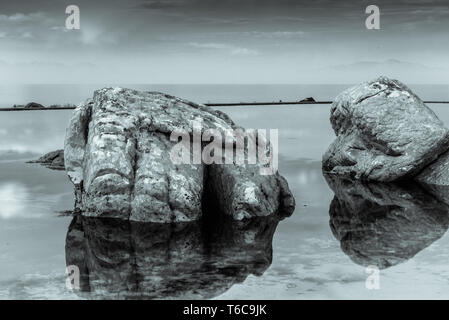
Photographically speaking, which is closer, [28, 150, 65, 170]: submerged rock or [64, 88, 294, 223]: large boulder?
[64, 88, 294, 223]: large boulder

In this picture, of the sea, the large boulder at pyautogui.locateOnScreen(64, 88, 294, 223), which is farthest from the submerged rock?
the large boulder at pyautogui.locateOnScreen(64, 88, 294, 223)

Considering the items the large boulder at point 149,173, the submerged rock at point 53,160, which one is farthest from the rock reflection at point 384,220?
the submerged rock at point 53,160

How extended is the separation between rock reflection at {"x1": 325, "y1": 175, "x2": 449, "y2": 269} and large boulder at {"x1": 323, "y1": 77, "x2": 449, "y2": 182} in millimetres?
675

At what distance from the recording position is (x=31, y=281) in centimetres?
970

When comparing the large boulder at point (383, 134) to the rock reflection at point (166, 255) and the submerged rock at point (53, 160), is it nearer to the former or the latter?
the rock reflection at point (166, 255)

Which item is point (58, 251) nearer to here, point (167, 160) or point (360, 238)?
point (167, 160)

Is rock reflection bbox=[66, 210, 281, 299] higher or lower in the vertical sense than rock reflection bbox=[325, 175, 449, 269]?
higher

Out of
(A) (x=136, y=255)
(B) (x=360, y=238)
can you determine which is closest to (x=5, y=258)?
(A) (x=136, y=255)

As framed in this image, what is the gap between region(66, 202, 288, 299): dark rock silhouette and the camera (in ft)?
31.0

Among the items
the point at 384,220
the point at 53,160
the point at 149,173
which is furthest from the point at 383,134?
the point at 53,160

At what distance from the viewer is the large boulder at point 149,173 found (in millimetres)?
13539

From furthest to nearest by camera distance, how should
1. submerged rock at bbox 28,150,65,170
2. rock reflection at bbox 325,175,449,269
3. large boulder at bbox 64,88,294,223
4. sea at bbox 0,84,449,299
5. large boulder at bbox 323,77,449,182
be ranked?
submerged rock at bbox 28,150,65,170
large boulder at bbox 323,77,449,182
large boulder at bbox 64,88,294,223
rock reflection at bbox 325,175,449,269
sea at bbox 0,84,449,299

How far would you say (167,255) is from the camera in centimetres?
1121

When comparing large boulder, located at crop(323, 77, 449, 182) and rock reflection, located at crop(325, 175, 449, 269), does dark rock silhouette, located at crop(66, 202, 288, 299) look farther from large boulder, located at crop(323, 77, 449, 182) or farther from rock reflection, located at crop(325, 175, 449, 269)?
large boulder, located at crop(323, 77, 449, 182)
